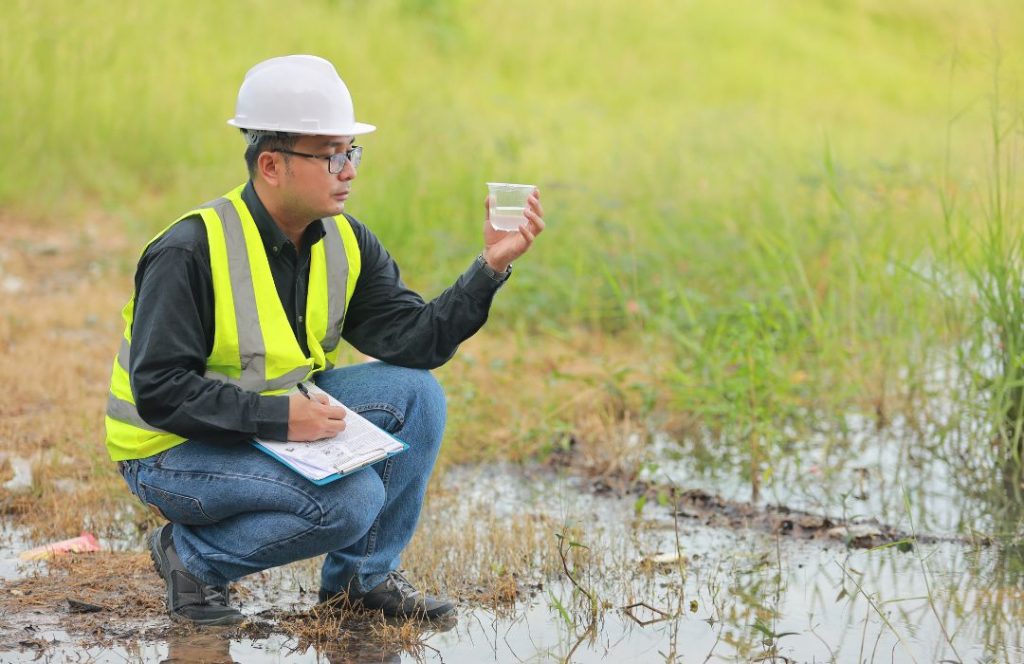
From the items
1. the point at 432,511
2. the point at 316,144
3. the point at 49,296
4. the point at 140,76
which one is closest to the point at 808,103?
the point at 140,76

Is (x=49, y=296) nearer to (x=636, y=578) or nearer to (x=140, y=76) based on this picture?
(x=140, y=76)

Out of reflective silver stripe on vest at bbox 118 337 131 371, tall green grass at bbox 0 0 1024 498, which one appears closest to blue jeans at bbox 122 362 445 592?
reflective silver stripe on vest at bbox 118 337 131 371

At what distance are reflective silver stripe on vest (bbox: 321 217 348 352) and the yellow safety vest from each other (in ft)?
0.17

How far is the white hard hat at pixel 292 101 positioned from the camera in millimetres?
3146

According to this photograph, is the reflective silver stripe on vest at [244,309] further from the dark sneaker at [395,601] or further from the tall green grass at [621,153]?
the tall green grass at [621,153]

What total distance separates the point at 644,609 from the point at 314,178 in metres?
1.51

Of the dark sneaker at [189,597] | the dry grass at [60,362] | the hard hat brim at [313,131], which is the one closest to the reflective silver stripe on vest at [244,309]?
the hard hat brim at [313,131]

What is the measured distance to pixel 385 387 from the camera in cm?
348

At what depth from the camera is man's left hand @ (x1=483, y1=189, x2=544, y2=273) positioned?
335 cm

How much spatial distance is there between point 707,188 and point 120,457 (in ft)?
16.6

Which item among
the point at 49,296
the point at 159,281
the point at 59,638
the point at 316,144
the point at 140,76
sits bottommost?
the point at 59,638

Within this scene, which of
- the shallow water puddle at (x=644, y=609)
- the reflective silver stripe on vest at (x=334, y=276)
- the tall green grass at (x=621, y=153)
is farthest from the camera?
the tall green grass at (x=621, y=153)

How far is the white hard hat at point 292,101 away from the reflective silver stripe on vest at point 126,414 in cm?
77

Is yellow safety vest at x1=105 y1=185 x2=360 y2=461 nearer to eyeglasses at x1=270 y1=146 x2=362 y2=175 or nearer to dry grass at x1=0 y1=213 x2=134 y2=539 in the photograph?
eyeglasses at x1=270 y1=146 x2=362 y2=175
